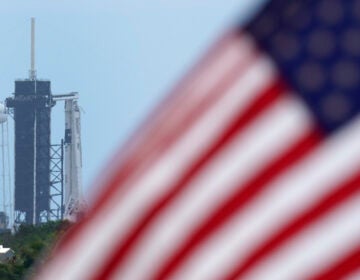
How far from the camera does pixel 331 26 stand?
8.21 ft

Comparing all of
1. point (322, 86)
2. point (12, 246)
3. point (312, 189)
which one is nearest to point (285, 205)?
point (312, 189)

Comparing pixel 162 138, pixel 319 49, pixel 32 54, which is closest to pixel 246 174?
pixel 162 138

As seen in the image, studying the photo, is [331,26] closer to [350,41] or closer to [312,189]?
[350,41]

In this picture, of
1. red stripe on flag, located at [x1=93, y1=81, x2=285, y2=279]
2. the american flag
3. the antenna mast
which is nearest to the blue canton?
the american flag

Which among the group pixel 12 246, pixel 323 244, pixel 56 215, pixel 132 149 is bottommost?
pixel 323 244

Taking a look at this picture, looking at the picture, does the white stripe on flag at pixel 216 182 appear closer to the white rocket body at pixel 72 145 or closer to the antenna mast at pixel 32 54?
the white rocket body at pixel 72 145

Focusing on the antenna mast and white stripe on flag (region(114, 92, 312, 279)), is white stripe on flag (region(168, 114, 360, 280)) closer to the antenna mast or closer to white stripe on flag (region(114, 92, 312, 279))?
white stripe on flag (region(114, 92, 312, 279))

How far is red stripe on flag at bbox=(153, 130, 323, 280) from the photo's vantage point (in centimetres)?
262

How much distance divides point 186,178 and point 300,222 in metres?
0.21

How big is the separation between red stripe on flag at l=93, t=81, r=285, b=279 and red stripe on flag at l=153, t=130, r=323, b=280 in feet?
0.23

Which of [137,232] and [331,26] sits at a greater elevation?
[331,26]

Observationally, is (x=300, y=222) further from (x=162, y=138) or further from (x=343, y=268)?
(x=162, y=138)

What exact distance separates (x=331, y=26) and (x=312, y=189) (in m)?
0.28

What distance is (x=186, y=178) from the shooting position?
264 centimetres
